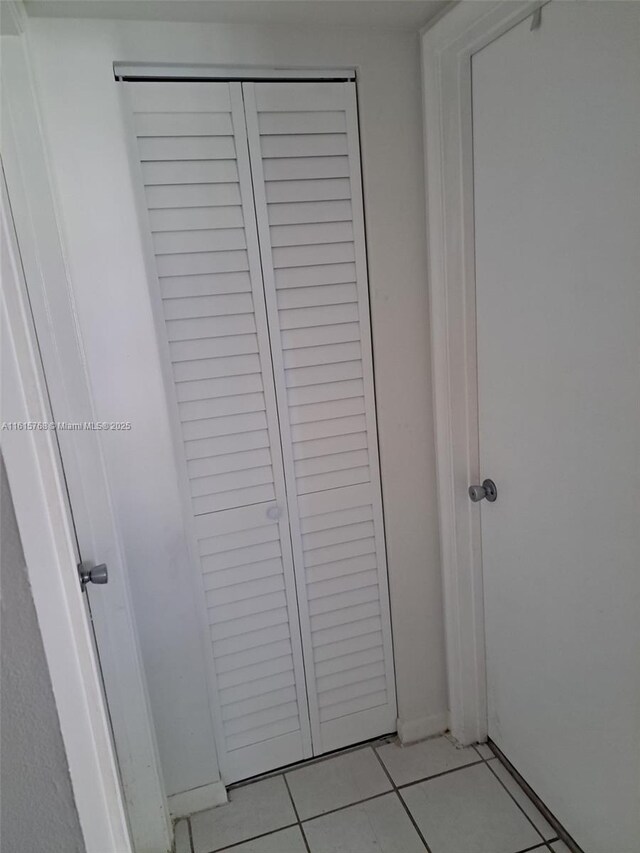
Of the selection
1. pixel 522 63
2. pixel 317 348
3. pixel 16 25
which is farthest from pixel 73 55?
pixel 522 63

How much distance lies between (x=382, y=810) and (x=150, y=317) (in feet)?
4.62

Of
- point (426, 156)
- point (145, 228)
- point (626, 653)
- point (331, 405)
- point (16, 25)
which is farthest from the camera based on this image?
point (331, 405)

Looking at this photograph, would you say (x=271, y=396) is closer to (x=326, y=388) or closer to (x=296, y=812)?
(x=326, y=388)

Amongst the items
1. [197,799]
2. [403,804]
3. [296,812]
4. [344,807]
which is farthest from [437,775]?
[197,799]

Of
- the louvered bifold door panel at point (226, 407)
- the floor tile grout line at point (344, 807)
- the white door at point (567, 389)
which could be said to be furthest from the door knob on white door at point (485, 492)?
the floor tile grout line at point (344, 807)

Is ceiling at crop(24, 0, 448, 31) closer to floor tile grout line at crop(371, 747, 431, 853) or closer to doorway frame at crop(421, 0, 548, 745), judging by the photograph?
doorway frame at crop(421, 0, 548, 745)

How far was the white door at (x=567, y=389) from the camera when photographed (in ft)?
3.20

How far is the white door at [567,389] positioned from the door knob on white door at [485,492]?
24 millimetres

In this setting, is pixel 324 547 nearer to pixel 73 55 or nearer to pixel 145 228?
pixel 145 228

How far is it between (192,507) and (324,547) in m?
0.38

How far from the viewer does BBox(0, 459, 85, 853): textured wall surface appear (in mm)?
572

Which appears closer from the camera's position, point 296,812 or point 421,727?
point 296,812

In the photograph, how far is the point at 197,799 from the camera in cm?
151

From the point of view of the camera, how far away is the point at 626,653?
109 cm
